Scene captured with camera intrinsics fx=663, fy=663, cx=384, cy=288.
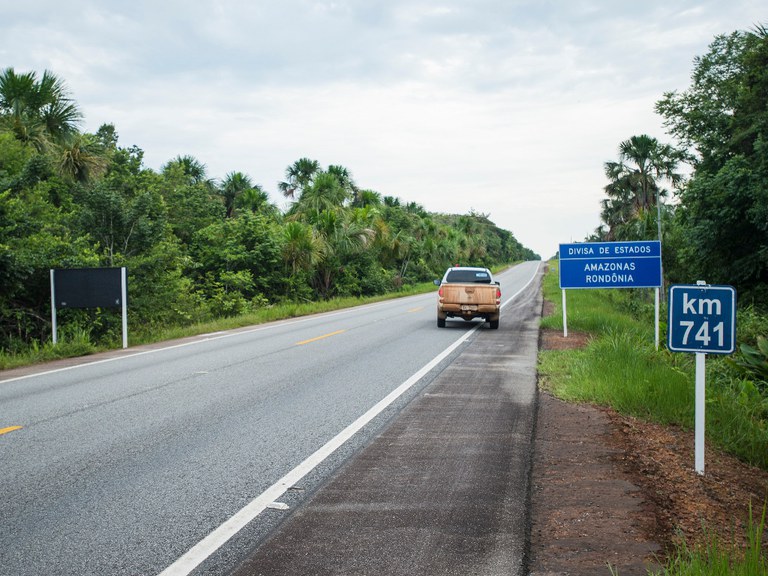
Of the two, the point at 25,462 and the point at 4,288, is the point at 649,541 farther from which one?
the point at 4,288

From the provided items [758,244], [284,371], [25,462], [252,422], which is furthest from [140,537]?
[758,244]

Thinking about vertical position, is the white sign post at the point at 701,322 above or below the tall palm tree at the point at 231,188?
below

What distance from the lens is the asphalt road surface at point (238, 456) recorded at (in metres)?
4.05

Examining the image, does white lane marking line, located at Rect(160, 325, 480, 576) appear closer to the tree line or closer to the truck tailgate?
the truck tailgate

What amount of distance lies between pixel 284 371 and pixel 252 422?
11.9 ft

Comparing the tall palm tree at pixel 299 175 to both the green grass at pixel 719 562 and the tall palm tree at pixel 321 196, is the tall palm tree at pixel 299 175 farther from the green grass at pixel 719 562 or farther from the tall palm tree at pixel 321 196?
the green grass at pixel 719 562

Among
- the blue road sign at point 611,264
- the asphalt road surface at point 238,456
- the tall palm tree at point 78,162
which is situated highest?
the tall palm tree at point 78,162

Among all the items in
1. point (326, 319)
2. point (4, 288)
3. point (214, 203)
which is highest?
point (214, 203)

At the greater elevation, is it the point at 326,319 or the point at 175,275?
the point at 175,275

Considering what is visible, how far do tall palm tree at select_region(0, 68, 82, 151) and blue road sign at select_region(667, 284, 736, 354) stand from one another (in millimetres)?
22204

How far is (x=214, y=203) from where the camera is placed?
38.7 metres

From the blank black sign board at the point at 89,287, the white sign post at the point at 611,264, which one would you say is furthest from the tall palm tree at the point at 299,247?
the white sign post at the point at 611,264

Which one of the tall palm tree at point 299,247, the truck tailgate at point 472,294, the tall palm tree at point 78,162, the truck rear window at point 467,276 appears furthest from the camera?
the tall palm tree at point 299,247

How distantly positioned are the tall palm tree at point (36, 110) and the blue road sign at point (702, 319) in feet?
Answer: 72.8
